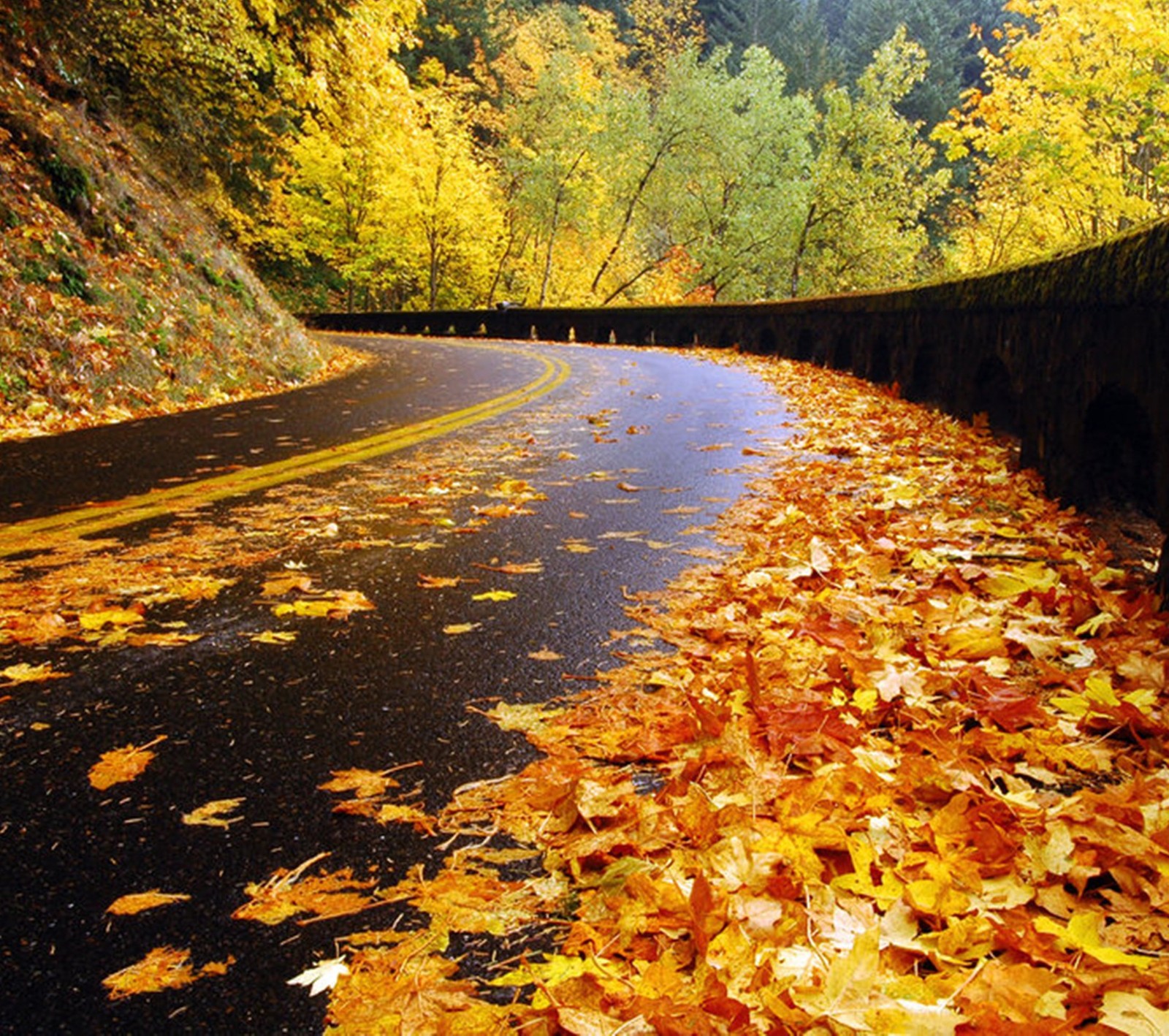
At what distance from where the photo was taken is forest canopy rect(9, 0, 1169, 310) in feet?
40.4

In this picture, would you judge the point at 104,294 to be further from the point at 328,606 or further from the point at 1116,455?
the point at 1116,455

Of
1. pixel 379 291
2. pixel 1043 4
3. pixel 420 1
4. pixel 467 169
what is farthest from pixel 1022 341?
pixel 379 291

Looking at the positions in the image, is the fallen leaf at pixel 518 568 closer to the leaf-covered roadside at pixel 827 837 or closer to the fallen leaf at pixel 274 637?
the leaf-covered roadside at pixel 827 837

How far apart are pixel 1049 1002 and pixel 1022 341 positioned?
14.5 feet

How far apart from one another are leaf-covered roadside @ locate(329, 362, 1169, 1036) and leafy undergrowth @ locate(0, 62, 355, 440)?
20.2ft

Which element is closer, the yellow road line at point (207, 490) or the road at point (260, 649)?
the road at point (260, 649)

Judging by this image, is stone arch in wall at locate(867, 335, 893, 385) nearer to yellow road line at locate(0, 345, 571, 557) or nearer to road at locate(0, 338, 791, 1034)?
road at locate(0, 338, 791, 1034)

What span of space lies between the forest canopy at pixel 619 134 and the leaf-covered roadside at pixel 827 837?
5.25 meters

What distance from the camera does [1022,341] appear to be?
4852 millimetres

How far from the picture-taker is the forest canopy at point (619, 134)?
12.3 meters

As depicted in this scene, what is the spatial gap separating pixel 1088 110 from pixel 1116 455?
1693 cm

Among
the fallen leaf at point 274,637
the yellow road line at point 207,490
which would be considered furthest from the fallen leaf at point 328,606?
the yellow road line at point 207,490

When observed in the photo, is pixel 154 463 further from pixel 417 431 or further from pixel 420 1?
pixel 420 1

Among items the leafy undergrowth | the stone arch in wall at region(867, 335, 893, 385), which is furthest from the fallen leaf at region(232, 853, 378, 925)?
the stone arch in wall at region(867, 335, 893, 385)
